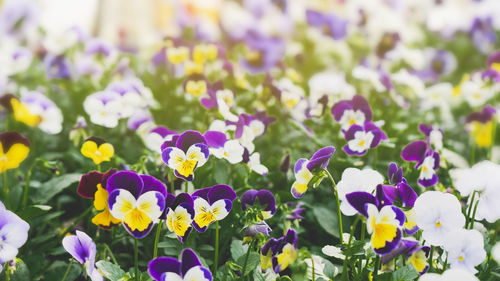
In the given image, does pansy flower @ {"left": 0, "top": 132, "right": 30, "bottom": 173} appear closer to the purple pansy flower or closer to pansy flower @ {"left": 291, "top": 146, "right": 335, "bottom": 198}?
pansy flower @ {"left": 291, "top": 146, "right": 335, "bottom": 198}

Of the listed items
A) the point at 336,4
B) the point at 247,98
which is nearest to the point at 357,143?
the point at 247,98

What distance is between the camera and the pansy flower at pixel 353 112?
4.04 ft

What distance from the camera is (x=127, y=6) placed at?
3.59 metres

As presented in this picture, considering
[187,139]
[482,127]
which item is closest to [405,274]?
[187,139]

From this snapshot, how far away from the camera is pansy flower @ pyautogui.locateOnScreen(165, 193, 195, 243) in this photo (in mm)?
857

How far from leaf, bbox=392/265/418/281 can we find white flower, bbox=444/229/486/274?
0.06 metres

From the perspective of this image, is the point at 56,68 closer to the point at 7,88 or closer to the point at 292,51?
the point at 7,88

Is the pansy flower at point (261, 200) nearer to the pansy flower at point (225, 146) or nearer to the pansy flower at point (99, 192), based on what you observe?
the pansy flower at point (225, 146)

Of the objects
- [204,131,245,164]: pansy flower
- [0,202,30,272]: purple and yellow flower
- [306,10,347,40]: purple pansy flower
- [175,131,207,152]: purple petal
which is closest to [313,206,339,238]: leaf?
[204,131,245,164]: pansy flower

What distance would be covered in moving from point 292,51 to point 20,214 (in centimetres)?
155

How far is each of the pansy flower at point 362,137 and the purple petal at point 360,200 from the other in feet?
1.14

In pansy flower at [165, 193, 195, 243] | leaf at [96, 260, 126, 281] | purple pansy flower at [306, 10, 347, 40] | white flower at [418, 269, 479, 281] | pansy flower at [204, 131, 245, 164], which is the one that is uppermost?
purple pansy flower at [306, 10, 347, 40]

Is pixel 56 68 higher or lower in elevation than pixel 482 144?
lower

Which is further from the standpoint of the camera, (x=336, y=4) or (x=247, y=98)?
(x=336, y=4)
